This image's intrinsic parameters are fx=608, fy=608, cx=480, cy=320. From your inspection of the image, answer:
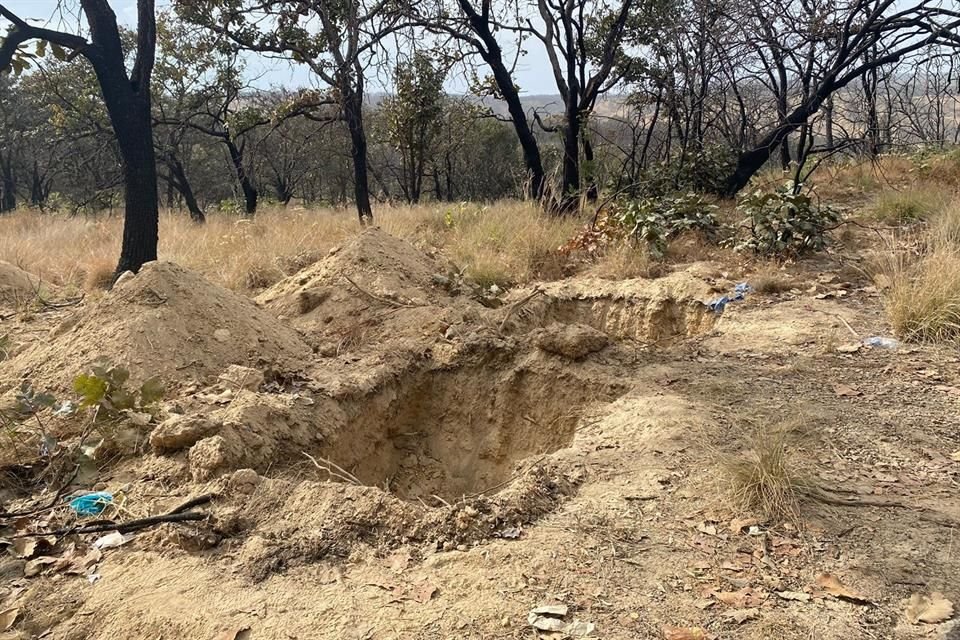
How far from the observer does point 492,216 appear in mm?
8062

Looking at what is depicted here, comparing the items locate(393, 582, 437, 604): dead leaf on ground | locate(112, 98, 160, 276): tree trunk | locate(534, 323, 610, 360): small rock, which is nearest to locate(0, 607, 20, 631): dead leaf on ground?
locate(393, 582, 437, 604): dead leaf on ground

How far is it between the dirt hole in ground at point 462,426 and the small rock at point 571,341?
14 cm

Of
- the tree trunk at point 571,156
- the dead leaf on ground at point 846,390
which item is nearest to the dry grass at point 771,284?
the dead leaf on ground at point 846,390

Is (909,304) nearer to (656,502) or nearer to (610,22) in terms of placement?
(656,502)

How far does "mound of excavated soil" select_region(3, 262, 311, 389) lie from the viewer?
3.15 m

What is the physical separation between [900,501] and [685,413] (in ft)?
2.91

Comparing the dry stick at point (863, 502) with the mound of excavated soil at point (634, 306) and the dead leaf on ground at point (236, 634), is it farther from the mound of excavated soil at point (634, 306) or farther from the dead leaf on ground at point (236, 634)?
the mound of excavated soil at point (634, 306)

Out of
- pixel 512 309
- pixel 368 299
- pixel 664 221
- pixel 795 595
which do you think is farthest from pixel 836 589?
pixel 664 221

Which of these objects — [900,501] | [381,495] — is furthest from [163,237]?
[900,501]

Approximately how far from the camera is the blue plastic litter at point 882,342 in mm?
3608

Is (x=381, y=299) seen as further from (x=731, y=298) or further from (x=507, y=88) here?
(x=507, y=88)

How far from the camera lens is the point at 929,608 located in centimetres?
167

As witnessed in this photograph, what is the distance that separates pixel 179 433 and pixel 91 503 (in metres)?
0.39

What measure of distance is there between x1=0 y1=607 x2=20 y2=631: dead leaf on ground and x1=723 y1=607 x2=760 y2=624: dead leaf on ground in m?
1.99
